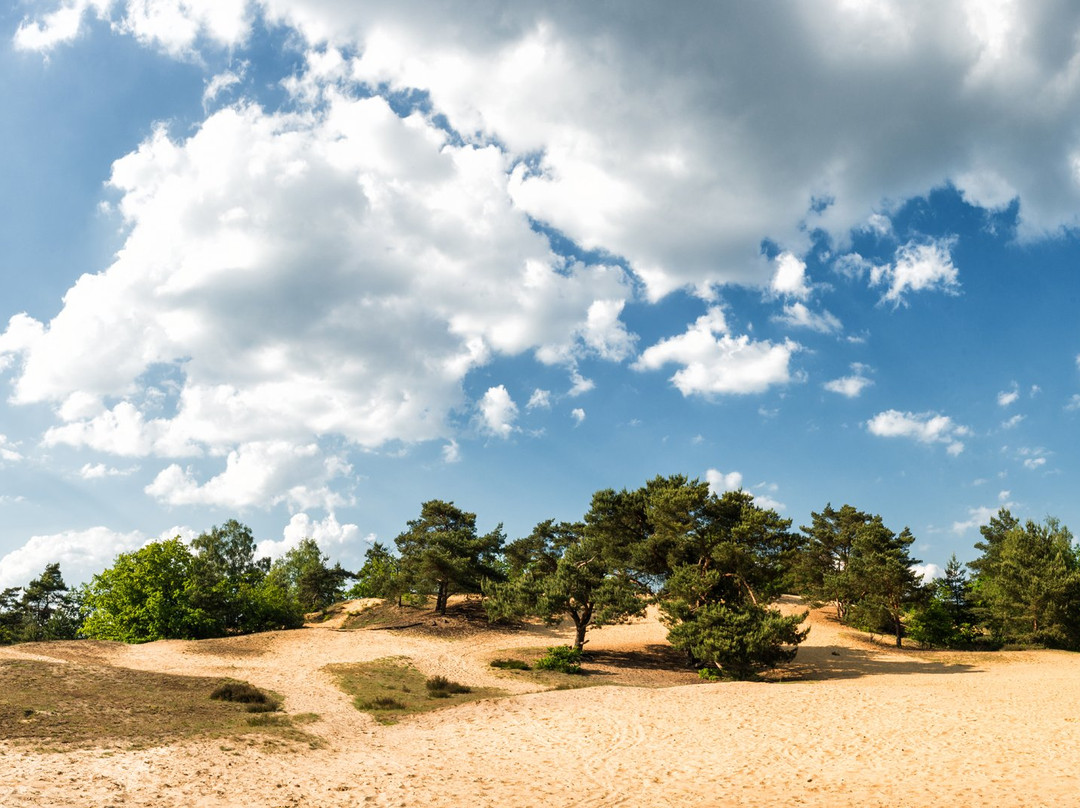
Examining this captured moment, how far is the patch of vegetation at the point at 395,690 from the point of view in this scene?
25.8 metres

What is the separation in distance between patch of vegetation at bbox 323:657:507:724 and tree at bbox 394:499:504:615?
13379 mm

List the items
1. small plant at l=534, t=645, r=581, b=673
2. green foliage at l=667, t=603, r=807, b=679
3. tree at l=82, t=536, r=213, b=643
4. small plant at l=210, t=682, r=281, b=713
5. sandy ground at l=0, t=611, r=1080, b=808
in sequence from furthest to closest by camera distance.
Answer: tree at l=82, t=536, r=213, b=643 → small plant at l=534, t=645, r=581, b=673 → green foliage at l=667, t=603, r=807, b=679 → small plant at l=210, t=682, r=281, b=713 → sandy ground at l=0, t=611, r=1080, b=808

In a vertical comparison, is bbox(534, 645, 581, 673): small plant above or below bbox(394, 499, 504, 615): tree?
below

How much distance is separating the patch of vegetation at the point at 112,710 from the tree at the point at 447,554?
2168 cm

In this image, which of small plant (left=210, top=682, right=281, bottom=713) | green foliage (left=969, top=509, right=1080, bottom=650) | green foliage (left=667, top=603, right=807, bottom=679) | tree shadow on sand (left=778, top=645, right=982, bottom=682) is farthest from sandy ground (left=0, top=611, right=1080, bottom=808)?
green foliage (left=969, top=509, right=1080, bottom=650)

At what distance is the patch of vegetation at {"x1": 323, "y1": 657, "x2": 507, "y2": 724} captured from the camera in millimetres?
25766

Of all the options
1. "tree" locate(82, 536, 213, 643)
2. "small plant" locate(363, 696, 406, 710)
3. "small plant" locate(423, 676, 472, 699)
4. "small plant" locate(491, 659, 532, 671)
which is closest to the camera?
"small plant" locate(363, 696, 406, 710)

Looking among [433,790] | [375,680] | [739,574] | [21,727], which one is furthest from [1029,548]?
[21,727]

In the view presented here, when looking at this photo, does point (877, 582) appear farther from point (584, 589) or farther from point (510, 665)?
point (510, 665)

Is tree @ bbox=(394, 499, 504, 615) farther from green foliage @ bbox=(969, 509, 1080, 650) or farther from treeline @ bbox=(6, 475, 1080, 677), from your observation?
green foliage @ bbox=(969, 509, 1080, 650)

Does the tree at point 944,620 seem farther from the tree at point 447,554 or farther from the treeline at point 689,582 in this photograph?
the tree at point 447,554

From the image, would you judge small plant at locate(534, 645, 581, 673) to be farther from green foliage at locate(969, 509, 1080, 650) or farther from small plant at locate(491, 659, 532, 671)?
green foliage at locate(969, 509, 1080, 650)

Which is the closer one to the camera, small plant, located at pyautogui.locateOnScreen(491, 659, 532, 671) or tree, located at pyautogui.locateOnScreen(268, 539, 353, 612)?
small plant, located at pyautogui.locateOnScreen(491, 659, 532, 671)

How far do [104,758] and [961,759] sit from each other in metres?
24.2
